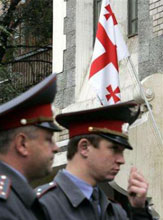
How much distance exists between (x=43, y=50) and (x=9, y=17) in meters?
1.03

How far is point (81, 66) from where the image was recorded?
16578mm

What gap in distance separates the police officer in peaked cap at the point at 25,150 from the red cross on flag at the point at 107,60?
6955 millimetres

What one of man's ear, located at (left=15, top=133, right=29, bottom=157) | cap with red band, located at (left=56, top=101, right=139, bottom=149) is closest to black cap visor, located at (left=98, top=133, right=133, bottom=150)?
cap with red band, located at (left=56, top=101, right=139, bottom=149)

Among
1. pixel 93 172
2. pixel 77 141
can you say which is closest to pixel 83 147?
pixel 77 141

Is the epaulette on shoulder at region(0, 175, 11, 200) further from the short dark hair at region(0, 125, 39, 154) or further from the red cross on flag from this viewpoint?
the red cross on flag

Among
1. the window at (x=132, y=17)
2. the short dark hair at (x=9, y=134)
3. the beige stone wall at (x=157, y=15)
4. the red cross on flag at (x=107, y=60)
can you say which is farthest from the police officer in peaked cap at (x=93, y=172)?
the window at (x=132, y=17)

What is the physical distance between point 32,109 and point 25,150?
31 centimetres

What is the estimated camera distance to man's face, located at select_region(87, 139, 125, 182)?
6.26 meters

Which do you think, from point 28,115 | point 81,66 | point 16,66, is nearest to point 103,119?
point 28,115

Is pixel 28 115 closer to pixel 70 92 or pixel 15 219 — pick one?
pixel 15 219

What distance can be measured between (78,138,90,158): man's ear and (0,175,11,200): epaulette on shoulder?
1292 millimetres

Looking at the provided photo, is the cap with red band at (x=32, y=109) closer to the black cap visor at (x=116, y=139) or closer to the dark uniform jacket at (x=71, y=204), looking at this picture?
the dark uniform jacket at (x=71, y=204)

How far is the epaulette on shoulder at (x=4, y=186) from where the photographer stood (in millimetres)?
5008

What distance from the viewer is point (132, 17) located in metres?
15.9
